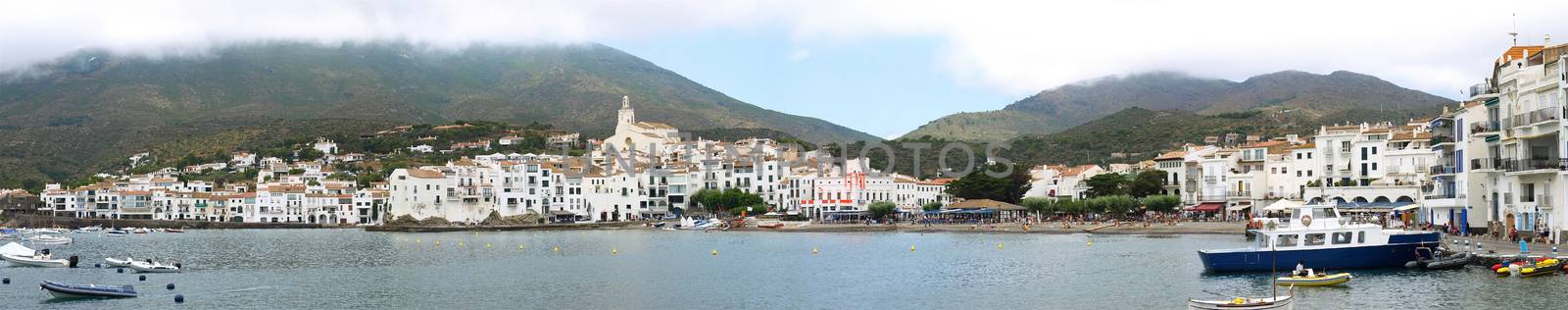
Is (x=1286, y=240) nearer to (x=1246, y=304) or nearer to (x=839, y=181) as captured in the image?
(x=1246, y=304)

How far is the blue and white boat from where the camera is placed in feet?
116

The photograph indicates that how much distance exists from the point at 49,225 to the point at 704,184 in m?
51.7

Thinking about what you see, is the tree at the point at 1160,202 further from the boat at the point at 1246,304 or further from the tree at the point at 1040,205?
the boat at the point at 1246,304

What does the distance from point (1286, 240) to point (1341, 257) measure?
1379mm

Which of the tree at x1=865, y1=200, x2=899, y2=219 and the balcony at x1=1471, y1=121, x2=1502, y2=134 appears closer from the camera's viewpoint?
the balcony at x1=1471, y1=121, x2=1502, y2=134

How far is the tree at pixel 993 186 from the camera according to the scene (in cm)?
9856

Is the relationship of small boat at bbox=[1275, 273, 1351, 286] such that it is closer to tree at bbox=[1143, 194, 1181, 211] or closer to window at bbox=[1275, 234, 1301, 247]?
window at bbox=[1275, 234, 1301, 247]

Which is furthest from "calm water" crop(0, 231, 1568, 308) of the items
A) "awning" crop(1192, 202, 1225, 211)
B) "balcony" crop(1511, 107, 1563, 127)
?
"awning" crop(1192, 202, 1225, 211)

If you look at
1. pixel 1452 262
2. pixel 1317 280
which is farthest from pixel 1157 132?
pixel 1317 280

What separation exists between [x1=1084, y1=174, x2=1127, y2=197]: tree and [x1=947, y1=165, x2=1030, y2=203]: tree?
870cm

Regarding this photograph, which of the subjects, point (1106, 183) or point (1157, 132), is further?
point (1157, 132)

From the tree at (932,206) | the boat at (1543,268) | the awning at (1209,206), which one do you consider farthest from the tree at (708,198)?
the boat at (1543,268)

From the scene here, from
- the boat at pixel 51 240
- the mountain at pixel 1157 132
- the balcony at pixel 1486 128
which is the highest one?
the mountain at pixel 1157 132

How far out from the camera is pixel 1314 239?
3541 cm
